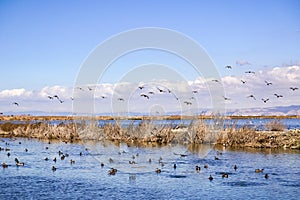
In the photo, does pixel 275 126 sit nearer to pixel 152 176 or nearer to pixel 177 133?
pixel 177 133

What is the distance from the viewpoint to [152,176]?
1213 inches

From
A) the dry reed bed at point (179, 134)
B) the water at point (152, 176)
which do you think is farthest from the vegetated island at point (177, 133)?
the water at point (152, 176)

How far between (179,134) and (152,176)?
2494 centimetres

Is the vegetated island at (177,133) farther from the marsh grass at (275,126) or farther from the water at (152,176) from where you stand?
the water at (152,176)

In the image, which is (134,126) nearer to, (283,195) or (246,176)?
(246,176)

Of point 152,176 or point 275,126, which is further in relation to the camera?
point 275,126

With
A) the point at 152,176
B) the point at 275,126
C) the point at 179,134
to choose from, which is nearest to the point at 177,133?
the point at 179,134

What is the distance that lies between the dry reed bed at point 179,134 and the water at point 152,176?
4934 mm

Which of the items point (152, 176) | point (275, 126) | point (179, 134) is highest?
point (275, 126)

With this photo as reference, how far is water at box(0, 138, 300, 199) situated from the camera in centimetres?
2484

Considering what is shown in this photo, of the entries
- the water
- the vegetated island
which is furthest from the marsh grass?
the water

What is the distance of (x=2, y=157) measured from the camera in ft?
135

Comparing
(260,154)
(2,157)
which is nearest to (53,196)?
(2,157)

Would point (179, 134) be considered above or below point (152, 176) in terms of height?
above
